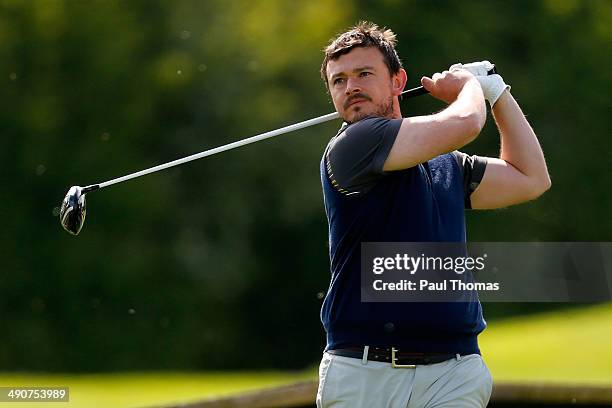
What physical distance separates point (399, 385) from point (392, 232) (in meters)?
0.45

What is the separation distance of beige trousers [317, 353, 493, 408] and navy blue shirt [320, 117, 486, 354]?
6 centimetres

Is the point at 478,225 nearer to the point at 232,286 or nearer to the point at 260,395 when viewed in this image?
the point at 232,286

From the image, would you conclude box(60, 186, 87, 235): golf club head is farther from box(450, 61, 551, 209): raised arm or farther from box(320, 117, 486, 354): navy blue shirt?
box(450, 61, 551, 209): raised arm

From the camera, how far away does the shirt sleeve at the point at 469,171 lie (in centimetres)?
410

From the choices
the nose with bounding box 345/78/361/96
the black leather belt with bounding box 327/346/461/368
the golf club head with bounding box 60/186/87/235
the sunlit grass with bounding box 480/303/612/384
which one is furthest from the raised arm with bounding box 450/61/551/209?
the sunlit grass with bounding box 480/303/612/384

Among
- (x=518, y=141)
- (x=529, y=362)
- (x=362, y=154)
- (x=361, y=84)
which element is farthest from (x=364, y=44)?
(x=529, y=362)

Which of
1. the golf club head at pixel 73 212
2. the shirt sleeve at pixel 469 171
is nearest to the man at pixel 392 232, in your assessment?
the shirt sleeve at pixel 469 171

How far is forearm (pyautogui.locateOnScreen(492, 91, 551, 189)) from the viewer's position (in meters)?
4.22

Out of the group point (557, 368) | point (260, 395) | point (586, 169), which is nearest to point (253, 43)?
point (586, 169)

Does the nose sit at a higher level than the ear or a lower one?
lower

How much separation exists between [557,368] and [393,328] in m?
5.53

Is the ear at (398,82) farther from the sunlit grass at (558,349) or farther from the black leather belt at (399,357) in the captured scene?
the sunlit grass at (558,349)

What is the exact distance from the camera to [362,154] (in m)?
3.75

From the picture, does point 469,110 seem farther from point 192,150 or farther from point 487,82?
point 192,150
